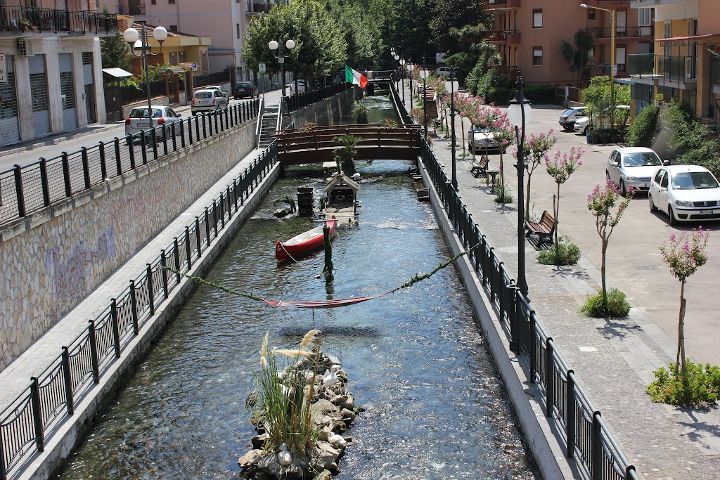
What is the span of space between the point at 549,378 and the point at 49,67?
3905 cm

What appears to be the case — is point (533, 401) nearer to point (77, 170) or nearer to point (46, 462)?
point (46, 462)

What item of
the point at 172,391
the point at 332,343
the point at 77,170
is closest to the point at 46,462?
Result: the point at 172,391

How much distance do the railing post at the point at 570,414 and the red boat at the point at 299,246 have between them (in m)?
16.4

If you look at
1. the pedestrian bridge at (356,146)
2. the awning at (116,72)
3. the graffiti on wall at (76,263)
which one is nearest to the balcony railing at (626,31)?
the pedestrian bridge at (356,146)

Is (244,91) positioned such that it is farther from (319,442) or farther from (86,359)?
(319,442)

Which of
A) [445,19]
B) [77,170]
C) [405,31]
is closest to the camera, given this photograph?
[77,170]

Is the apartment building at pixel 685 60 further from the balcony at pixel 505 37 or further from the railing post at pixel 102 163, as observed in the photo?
the balcony at pixel 505 37

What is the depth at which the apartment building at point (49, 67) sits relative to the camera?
41.4 metres

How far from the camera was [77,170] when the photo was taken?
2258 centimetres

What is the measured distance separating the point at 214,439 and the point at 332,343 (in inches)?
208

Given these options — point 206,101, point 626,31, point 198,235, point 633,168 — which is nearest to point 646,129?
point 633,168

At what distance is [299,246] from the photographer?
28.0m

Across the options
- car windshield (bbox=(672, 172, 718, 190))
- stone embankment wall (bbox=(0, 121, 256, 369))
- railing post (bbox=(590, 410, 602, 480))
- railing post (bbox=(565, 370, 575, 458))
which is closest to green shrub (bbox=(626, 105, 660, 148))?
car windshield (bbox=(672, 172, 718, 190))

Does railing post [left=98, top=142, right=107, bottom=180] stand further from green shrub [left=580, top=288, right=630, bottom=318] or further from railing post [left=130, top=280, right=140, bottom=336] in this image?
green shrub [left=580, top=288, right=630, bottom=318]
